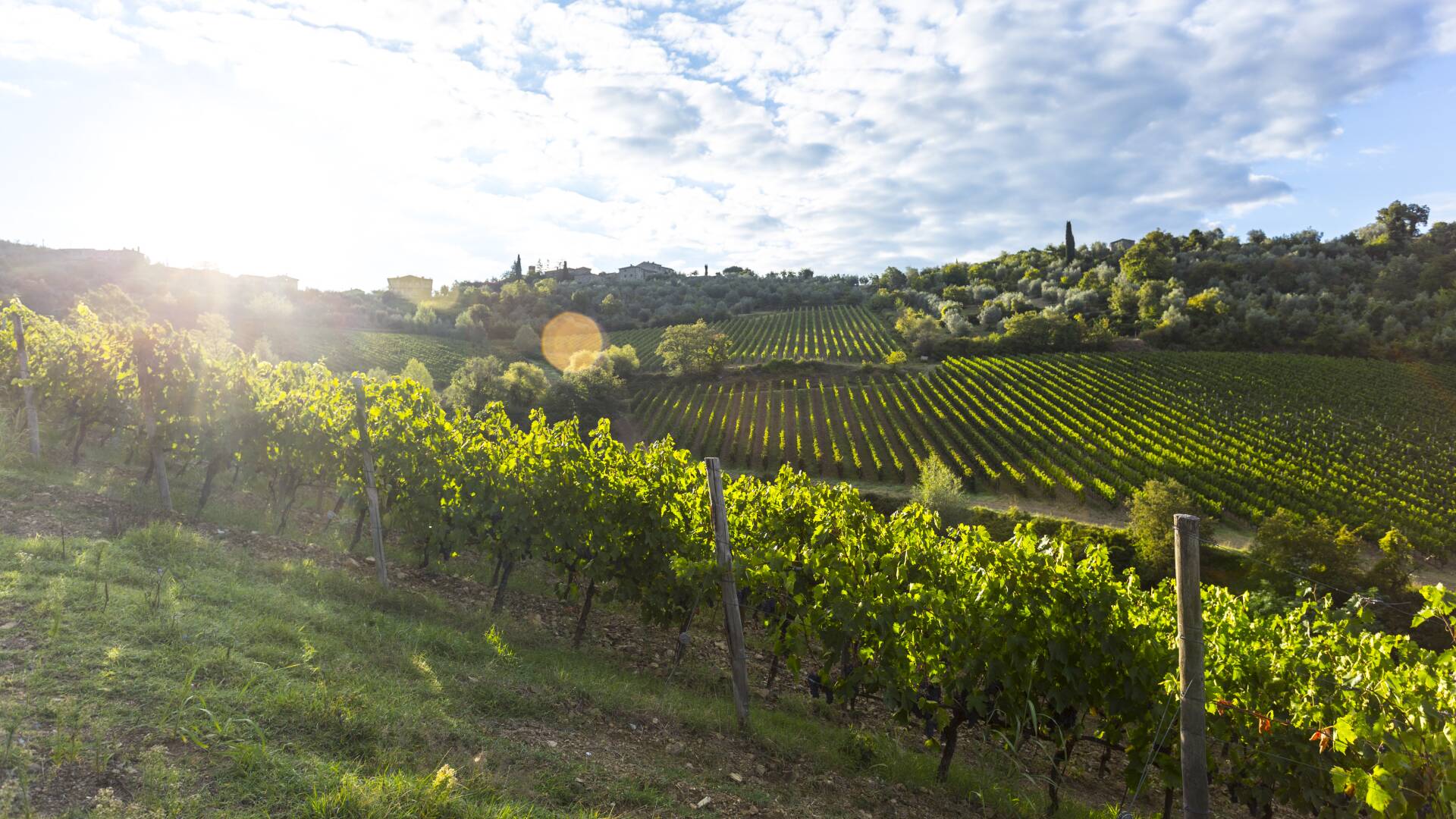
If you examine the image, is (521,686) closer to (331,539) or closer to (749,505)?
(749,505)

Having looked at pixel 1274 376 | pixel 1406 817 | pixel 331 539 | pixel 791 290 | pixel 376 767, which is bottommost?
pixel 331 539

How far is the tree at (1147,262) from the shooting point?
8944 cm

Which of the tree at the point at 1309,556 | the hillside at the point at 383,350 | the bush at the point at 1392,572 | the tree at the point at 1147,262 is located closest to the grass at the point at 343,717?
the tree at the point at 1309,556

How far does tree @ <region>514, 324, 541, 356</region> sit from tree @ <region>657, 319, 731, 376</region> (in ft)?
79.0

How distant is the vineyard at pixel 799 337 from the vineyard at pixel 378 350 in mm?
19200

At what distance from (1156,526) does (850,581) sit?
75.9ft

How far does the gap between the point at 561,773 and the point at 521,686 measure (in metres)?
2.45

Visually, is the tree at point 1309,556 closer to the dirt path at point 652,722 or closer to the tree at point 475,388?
the dirt path at point 652,722

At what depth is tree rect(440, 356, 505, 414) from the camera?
4825cm

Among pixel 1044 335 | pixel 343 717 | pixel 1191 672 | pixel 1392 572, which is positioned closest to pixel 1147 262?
pixel 1044 335

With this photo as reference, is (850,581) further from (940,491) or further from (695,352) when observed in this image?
(695,352)

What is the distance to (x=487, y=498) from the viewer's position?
1231cm

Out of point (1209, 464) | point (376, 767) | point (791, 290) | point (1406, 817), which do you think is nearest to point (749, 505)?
point (376, 767)

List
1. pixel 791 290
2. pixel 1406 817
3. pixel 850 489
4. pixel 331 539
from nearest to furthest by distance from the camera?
pixel 1406 817
pixel 850 489
pixel 331 539
pixel 791 290
